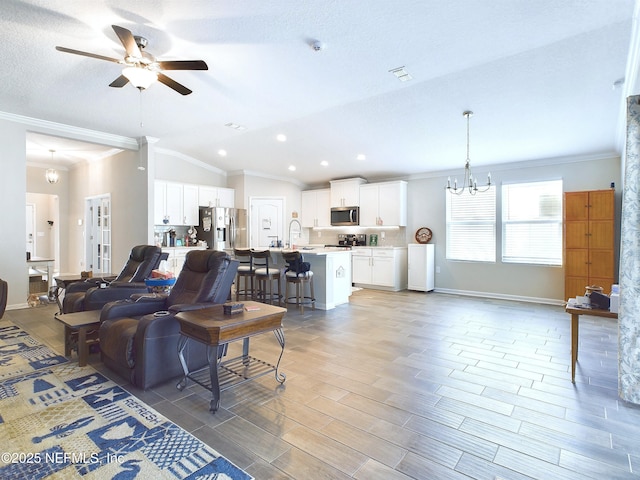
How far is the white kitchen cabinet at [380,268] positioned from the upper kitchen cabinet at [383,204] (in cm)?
65

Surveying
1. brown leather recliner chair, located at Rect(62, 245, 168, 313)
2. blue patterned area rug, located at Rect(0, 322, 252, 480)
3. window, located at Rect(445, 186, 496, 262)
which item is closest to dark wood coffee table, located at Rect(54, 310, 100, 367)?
blue patterned area rug, located at Rect(0, 322, 252, 480)

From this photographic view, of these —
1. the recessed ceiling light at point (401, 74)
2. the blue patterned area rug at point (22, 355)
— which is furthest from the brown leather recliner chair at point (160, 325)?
the recessed ceiling light at point (401, 74)

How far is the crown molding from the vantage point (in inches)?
201

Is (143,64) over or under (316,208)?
over

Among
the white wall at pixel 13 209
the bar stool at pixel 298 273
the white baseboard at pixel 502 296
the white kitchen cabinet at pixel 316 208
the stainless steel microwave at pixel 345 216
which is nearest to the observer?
the white wall at pixel 13 209

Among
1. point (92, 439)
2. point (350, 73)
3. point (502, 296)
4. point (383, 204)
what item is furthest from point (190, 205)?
point (502, 296)

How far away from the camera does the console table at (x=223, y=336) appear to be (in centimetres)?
235

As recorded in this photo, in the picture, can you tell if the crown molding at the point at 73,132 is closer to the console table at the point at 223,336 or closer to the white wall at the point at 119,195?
the white wall at the point at 119,195

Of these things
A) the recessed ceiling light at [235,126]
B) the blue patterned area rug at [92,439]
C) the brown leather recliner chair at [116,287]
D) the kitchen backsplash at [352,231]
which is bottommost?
the blue patterned area rug at [92,439]

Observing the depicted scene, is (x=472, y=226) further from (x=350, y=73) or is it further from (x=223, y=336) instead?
(x=223, y=336)

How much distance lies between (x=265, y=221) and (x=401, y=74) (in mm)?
5337

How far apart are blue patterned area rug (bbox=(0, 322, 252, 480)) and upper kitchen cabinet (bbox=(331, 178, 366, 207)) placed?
629cm

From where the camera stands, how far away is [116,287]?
4.06 m

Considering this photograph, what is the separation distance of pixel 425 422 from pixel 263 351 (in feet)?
6.14
